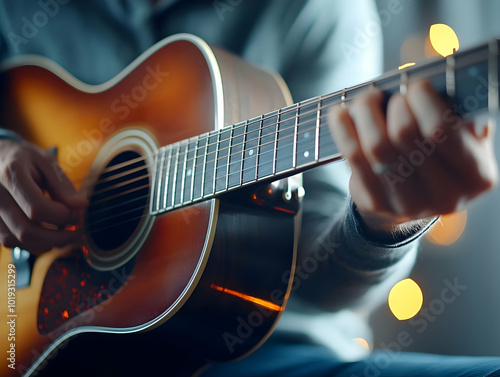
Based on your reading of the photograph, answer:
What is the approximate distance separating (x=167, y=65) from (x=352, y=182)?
43 cm

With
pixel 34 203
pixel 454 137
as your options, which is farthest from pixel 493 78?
pixel 34 203

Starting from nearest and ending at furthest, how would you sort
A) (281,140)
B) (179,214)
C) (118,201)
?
(281,140)
(179,214)
(118,201)

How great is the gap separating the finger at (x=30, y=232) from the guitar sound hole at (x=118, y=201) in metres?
0.04

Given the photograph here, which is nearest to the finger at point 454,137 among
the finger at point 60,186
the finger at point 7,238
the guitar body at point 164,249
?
the guitar body at point 164,249

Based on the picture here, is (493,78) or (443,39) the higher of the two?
(443,39)

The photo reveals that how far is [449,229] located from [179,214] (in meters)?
0.40

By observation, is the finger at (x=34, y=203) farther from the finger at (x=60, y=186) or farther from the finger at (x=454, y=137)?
the finger at (x=454, y=137)

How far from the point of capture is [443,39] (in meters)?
0.76

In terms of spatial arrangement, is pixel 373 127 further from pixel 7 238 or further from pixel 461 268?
pixel 7 238

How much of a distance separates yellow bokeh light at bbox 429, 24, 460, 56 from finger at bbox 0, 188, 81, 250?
2.16ft

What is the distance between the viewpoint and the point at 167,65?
0.81 metres

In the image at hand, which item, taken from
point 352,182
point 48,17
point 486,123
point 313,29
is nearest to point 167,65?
point 313,29

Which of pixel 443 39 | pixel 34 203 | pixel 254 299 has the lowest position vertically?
pixel 254 299

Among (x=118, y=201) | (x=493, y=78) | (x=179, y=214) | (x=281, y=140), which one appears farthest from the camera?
(x=118, y=201)
